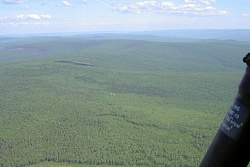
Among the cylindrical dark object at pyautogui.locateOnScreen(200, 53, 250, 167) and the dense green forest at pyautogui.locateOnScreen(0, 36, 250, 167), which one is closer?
the cylindrical dark object at pyautogui.locateOnScreen(200, 53, 250, 167)

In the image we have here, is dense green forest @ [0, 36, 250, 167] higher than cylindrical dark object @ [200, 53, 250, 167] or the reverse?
the reverse

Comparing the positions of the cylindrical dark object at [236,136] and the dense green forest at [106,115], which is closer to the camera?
the cylindrical dark object at [236,136]

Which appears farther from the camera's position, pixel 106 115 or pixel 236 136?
pixel 106 115

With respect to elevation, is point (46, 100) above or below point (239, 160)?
below

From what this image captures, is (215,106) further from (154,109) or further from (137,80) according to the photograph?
(137,80)

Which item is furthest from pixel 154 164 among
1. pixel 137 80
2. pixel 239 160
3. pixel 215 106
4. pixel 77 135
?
pixel 137 80
